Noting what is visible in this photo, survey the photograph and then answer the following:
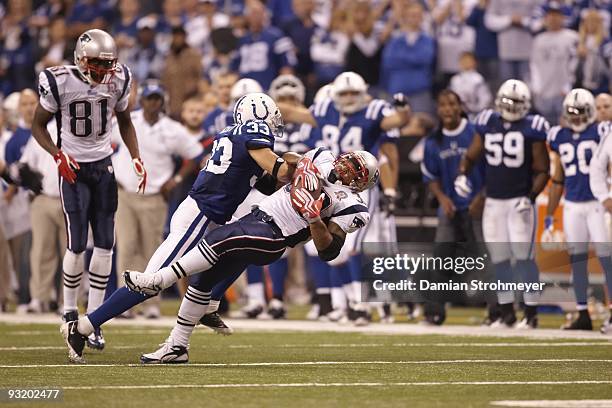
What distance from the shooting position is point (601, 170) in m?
11.0

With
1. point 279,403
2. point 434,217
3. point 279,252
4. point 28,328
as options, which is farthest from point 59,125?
point 434,217

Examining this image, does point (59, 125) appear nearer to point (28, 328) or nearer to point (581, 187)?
point (28, 328)

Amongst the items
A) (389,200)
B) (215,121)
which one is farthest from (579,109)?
(215,121)

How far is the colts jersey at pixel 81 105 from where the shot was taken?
8578mm

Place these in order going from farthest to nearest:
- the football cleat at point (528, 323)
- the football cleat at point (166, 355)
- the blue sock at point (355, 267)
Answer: the blue sock at point (355, 267)
the football cleat at point (528, 323)
the football cleat at point (166, 355)

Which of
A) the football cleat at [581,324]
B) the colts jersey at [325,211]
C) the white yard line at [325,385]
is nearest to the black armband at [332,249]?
the colts jersey at [325,211]

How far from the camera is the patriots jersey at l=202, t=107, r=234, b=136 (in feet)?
42.9

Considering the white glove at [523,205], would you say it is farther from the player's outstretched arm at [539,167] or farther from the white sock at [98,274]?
the white sock at [98,274]

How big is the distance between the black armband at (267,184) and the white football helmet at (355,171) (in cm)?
47

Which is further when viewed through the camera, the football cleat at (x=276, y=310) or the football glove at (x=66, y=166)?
the football cleat at (x=276, y=310)

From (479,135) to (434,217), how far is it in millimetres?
2740

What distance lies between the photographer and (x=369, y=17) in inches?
623

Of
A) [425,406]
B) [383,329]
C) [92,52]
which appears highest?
[92,52]

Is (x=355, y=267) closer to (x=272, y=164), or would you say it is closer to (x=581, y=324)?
(x=581, y=324)
